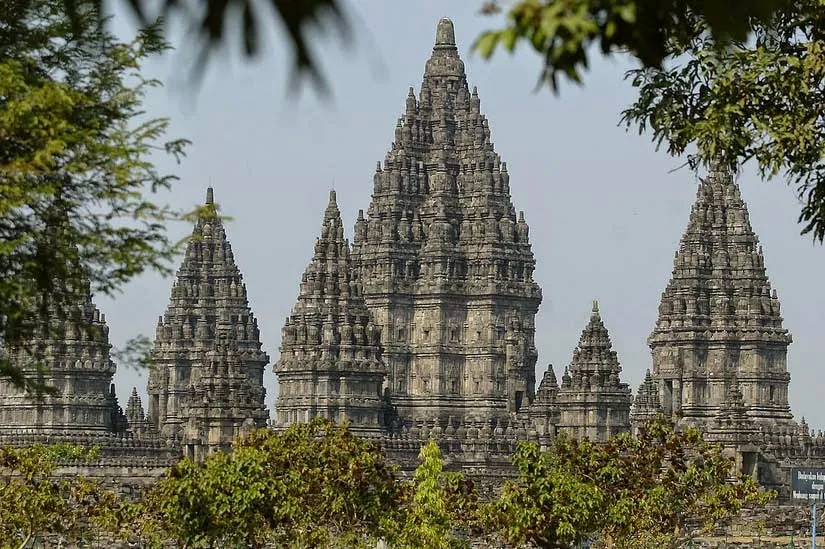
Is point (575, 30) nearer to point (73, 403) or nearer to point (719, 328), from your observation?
point (73, 403)

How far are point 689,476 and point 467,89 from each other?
80124 mm

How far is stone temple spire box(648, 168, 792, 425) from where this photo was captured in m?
131

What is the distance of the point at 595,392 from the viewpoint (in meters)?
123

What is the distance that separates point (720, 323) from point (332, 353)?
20.4m

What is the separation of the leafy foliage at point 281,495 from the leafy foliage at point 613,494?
10.1 ft

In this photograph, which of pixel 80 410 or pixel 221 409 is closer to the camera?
pixel 221 409

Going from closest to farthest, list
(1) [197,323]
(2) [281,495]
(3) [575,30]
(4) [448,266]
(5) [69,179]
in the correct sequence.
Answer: (3) [575,30]
(5) [69,179]
(2) [281,495]
(4) [448,266]
(1) [197,323]

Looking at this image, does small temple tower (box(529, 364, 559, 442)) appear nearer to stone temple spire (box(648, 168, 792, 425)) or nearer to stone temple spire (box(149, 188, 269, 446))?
stone temple spire (box(648, 168, 792, 425))

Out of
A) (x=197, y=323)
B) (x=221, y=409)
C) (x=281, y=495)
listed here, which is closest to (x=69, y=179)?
(x=281, y=495)

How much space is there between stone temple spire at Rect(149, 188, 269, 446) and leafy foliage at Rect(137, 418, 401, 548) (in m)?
80.6

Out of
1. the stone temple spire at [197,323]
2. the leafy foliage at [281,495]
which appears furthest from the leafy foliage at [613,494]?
the stone temple spire at [197,323]

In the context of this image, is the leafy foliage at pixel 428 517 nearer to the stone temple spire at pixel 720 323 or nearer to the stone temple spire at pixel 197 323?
the stone temple spire at pixel 720 323

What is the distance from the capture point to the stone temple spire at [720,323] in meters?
131

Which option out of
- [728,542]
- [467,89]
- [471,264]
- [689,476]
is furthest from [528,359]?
[689,476]
